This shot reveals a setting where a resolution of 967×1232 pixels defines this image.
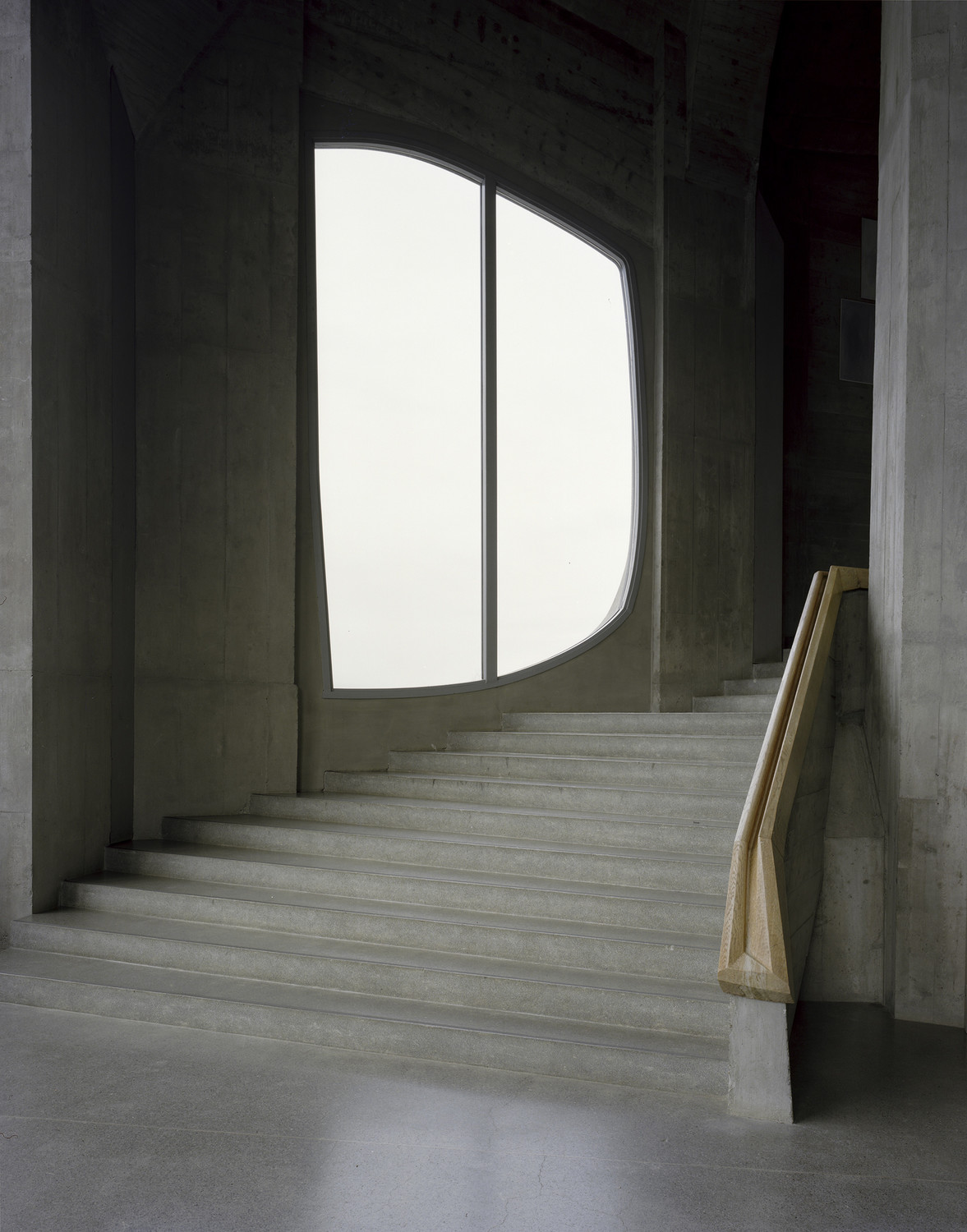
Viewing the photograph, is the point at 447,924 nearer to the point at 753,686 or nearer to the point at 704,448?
the point at 753,686

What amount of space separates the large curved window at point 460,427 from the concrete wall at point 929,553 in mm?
2950

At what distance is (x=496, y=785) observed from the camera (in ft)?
17.8

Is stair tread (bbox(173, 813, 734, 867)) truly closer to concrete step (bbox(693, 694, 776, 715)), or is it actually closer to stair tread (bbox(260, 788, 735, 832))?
stair tread (bbox(260, 788, 735, 832))

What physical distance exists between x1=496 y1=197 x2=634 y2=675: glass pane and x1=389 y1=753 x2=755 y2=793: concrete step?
0.96 m

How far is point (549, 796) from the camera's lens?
5.16 m

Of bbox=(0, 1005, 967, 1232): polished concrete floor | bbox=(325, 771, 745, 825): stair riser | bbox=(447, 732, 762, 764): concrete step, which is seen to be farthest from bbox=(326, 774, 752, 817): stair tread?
bbox=(0, 1005, 967, 1232): polished concrete floor

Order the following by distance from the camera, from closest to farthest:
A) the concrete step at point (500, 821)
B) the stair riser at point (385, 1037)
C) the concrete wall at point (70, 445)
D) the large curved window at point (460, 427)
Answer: the stair riser at point (385, 1037), the concrete step at point (500, 821), the concrete wall at point (70, 445), the large curved window at point (460, 427)

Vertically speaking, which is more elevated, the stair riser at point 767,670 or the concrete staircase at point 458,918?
the stair riser at point 767,670

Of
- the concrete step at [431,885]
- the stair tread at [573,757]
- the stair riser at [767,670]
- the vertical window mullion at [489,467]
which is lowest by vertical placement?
the concrete step at [431,885]

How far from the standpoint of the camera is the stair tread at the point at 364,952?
12.0 feet

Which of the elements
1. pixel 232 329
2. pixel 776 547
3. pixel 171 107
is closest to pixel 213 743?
pixel 232 329

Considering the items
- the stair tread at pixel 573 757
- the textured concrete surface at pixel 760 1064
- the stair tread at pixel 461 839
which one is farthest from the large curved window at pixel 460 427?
the textured concrete surface at pixel 760 1064

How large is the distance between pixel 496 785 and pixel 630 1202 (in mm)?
2898

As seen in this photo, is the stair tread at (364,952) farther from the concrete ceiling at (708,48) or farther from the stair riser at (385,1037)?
the concrete ceiling at (708,48)
